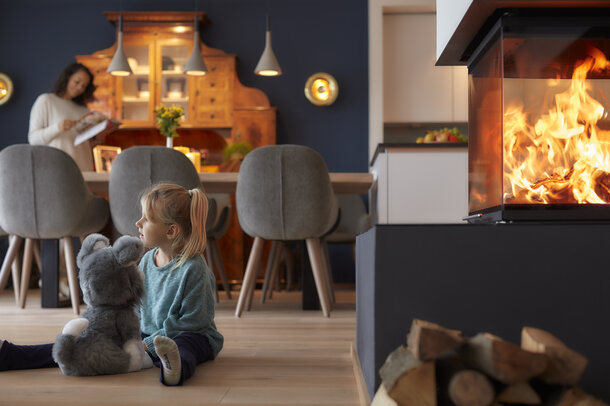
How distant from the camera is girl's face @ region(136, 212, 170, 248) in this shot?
1840 millimetres

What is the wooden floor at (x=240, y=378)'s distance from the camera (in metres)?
1.40

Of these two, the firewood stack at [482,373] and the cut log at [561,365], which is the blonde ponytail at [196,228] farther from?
the cut log at [561,365]

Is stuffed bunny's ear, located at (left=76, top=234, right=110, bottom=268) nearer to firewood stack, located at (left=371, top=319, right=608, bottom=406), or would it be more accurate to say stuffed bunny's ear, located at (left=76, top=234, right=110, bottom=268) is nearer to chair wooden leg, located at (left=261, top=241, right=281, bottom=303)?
firewood stack, located at (left=371, top=319, right=608, bottom=406)

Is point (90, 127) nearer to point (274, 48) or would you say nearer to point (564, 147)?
point (274, 48)

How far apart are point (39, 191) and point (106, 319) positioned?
1762 mm

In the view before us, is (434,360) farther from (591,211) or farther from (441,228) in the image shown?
(591,211)

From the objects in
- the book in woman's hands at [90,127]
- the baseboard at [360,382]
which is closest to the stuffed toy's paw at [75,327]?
the baseboard at [360,382]

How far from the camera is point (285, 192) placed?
296 centimetres

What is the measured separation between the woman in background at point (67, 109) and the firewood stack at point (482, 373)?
11.7 feet

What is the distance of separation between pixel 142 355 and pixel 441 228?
0.89 meters

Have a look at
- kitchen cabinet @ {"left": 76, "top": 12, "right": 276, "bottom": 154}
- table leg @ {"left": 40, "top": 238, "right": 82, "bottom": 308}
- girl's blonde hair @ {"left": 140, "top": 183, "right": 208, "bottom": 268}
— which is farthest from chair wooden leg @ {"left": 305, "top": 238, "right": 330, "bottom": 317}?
kitchen cabinet @ {"left": 76, "top": 12, "right": 276, "bottom": 154}

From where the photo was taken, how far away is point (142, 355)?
65.9 inches

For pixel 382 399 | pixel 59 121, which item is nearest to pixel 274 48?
pixel 59 121

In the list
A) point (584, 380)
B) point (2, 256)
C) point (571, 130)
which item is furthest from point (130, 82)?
point (584, 380)
